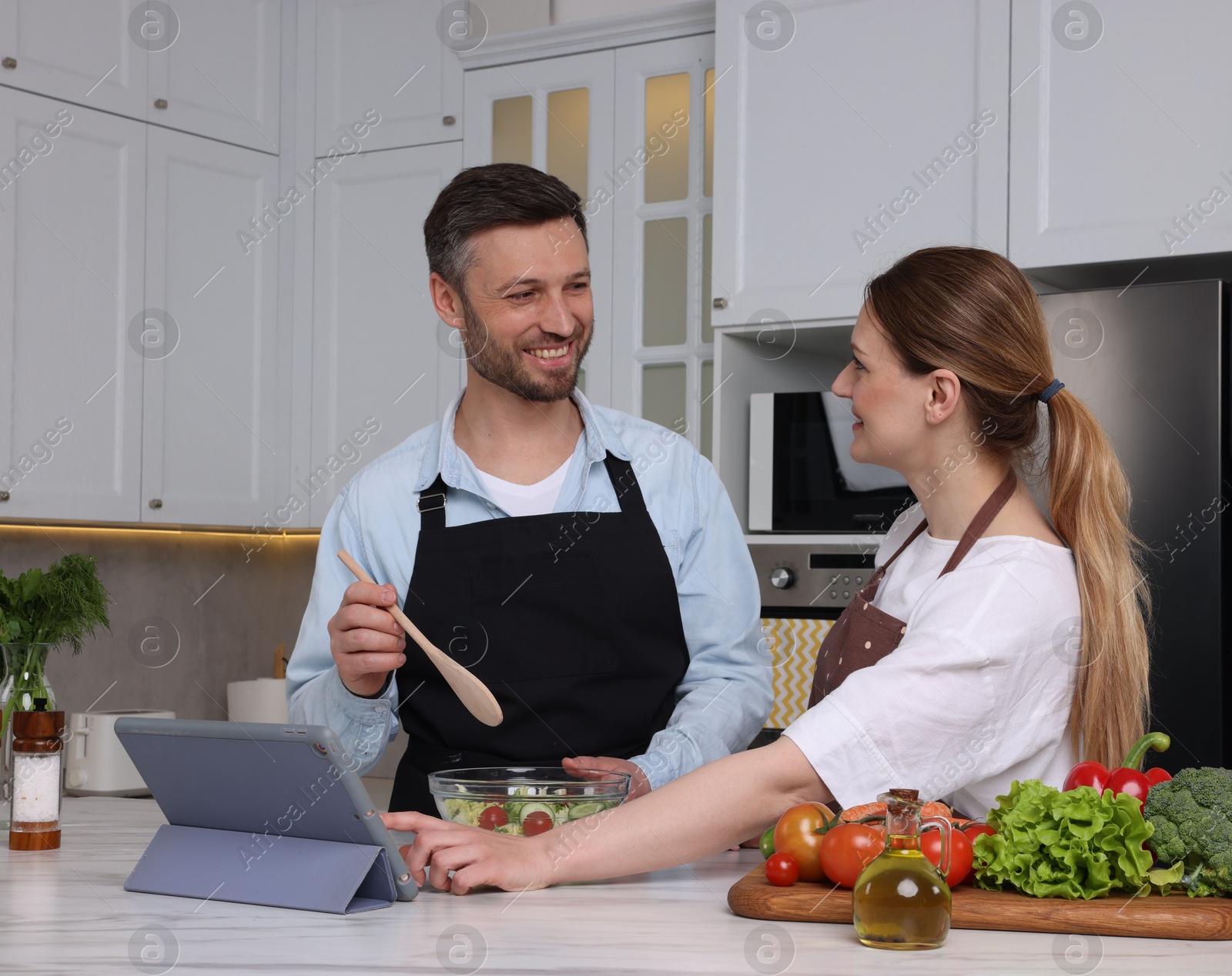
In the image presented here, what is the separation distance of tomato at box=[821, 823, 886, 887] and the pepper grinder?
0.85m

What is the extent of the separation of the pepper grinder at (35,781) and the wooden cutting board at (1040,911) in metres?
0.78

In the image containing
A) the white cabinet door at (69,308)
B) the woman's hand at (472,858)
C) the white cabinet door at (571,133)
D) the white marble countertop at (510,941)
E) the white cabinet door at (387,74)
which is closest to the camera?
the white marble countertop at (510,941)

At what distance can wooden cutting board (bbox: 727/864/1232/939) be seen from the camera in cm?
102

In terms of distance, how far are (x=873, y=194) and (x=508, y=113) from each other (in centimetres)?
98

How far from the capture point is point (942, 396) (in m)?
1.37

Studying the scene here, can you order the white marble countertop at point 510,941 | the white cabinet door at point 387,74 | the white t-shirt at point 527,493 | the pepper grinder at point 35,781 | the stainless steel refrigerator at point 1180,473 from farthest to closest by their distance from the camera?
the white cabinet door at point 387,74
the stainless steel refrigerator at point 1180,473
the white t-shirt at point 527,493
the pepper grinder at point 35,781
the white marble countertop at point 510,941

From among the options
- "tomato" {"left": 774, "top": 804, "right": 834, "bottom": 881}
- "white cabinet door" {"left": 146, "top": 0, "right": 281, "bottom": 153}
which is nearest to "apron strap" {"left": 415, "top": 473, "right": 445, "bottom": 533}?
"tomato" {"left": 774, "top": 804, "right": 834, "bottom": 881}

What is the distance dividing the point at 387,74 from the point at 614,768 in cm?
244

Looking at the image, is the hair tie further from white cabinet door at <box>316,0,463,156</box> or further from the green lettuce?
white cabinet door at <box>316,0,463,156</box>

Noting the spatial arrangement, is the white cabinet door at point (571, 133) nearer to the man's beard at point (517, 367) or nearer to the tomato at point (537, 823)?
the man's beard at point (517, 367)

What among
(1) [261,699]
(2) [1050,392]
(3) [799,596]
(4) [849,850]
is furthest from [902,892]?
(1) [261,699]

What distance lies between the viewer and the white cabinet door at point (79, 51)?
289 centimetres

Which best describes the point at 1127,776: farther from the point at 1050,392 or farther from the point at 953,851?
the point at 1050,392

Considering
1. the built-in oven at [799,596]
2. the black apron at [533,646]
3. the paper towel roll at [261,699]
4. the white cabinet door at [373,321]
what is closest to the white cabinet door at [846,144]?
the built-in oven at [799,596]
